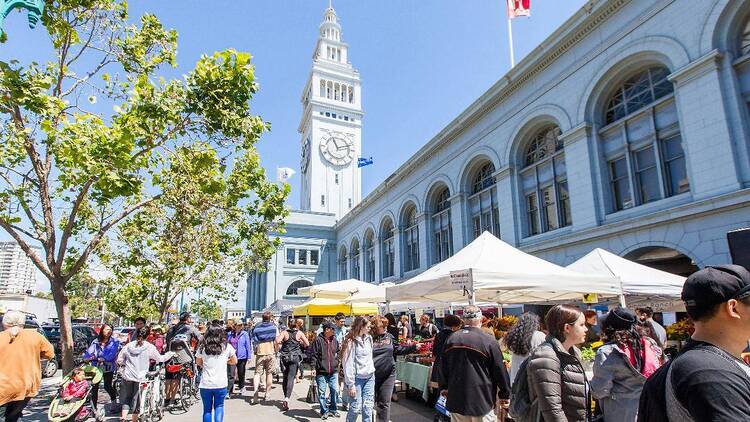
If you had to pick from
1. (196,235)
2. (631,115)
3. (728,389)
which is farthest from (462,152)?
(728,389)

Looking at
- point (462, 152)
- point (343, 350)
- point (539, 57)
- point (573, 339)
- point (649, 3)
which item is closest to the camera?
point (573, 339)

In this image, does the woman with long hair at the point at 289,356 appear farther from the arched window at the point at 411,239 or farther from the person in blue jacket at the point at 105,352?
the arched window at the point at 411,239

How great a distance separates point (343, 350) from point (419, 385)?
311cm

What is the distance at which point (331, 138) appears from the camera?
7144 cm

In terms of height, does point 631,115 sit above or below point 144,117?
above

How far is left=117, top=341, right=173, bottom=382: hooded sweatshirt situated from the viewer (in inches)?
326

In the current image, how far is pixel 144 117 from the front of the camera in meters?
8.82

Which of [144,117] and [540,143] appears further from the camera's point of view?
[540,143]

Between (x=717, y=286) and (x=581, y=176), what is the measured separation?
16.4 meters

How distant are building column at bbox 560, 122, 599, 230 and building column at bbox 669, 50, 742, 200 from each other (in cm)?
A: 353

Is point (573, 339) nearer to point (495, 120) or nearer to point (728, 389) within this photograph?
point (728, 389)

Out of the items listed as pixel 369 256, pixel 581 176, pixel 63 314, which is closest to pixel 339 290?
pixel 63 314

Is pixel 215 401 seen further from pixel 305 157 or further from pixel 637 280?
pixel 305 157

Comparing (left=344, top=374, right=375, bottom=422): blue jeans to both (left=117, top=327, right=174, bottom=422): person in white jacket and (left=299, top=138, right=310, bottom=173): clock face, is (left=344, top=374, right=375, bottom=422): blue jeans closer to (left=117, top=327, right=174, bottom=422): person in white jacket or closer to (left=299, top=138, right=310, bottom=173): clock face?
(left=117, top=327, right=174, bottom=422): person in white jacket
